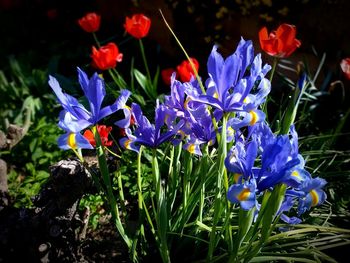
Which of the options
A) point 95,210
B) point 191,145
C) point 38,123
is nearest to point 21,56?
point 38,123

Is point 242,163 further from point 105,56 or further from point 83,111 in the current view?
point 105,56

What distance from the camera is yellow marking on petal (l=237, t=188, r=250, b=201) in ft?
3.69

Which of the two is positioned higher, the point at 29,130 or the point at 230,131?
the point at 230,131

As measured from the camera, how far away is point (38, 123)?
2762 millimetres

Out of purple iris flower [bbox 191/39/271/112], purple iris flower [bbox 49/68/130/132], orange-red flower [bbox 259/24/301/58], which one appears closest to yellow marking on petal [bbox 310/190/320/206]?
purple iris flower [bbox 191/39/271/112]

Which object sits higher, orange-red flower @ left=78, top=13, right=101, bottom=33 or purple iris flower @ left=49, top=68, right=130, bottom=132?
purple iris flower @ left=49, top=68, right=130, bottom=132

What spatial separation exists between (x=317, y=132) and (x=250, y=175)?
4.87 feet

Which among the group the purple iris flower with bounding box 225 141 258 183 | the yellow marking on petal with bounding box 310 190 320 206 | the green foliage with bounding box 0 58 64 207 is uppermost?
the purple iris flower with bounding box 225 141 258 183

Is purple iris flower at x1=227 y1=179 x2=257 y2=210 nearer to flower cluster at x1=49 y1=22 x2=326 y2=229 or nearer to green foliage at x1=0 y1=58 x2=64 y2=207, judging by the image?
flower cluster at x1=49 y1=22 x2=326 y2=229

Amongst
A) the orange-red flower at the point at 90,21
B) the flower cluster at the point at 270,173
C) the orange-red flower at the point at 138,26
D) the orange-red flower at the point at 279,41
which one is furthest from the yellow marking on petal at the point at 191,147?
the orange-red flower at the point at 90,21

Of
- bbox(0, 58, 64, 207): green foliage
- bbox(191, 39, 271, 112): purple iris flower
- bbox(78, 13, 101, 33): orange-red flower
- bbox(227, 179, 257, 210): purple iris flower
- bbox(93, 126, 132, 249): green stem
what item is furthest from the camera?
bbox(78, 13, 101, 33): orange-red flower

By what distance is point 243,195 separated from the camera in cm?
113

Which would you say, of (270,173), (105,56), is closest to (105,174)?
(270,173)

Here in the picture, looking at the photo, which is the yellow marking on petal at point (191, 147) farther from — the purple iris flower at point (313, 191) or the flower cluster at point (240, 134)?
the purple iris flower at point (313, 191)
